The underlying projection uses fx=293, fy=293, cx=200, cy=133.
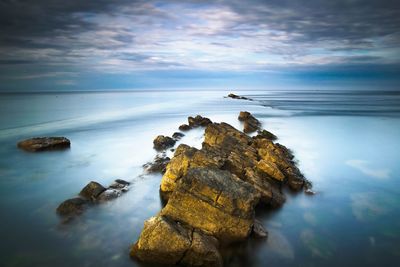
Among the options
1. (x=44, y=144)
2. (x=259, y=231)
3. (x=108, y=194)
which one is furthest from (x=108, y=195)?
(x=44, y=144)

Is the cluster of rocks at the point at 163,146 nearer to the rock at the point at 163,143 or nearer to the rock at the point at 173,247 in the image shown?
the rock at the point at 163,143

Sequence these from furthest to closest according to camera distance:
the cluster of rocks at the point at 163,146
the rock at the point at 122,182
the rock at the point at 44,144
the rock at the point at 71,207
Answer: the rock at the point at 44,144 < the cluster of rocks at the point at 163,146 < the rock at the point at 122,182 < the rock at the point at 71,207

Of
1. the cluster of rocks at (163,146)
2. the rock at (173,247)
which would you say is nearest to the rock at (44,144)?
the cluster of rocks at (163,146)

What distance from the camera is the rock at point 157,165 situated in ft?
59.1

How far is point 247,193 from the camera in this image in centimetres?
1030

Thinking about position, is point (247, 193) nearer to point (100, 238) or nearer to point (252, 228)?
point (252, 228)

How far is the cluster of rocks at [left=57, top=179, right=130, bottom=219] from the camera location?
12448 millimetres

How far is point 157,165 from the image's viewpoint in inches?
735

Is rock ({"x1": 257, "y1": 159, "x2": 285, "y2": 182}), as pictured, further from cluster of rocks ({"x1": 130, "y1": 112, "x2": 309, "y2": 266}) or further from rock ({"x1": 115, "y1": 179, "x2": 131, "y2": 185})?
rock ({"x1": 115, "y1": 179, "x2": 131, "y2": 185})

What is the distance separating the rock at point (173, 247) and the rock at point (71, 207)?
15.5ft

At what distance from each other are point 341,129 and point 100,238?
33.4 metres

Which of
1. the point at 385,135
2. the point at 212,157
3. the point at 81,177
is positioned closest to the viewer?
the point at 212,157

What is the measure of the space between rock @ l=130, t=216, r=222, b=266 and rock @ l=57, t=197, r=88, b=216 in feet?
15.5

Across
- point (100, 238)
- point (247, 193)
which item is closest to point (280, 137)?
point (247, 193)
